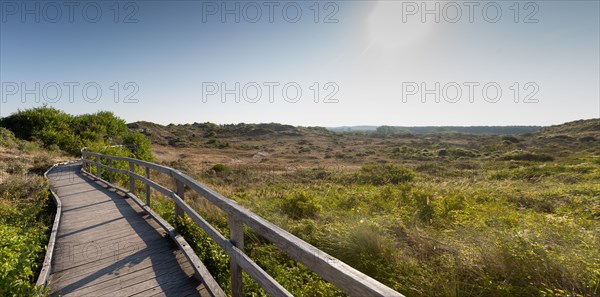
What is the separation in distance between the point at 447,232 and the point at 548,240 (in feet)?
5.40

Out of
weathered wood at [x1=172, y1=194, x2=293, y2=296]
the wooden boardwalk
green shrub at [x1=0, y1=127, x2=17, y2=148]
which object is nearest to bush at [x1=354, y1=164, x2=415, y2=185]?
the wooden boardwalk

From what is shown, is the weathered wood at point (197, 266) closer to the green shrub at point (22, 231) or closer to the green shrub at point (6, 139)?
the green shrub at point (22, 231)

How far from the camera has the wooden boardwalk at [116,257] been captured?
3.53m

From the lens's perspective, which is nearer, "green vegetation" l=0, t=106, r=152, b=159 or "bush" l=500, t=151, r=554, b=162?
"green vegetation" l=0, t=106, r=152, b=159

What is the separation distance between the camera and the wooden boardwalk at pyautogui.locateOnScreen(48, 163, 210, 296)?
353 cm

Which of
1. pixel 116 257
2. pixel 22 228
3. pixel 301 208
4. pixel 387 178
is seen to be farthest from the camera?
pixel 387 178

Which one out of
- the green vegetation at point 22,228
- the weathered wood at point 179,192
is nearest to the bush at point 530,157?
the weathered wood at point 179,192

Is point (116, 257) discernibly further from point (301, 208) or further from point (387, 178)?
point (387, 178)

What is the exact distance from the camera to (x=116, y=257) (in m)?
4.39

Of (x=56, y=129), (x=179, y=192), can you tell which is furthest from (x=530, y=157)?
(x=56, y=129)

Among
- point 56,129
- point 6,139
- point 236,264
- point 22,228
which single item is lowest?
point 22,228

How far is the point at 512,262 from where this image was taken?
11.7 feet

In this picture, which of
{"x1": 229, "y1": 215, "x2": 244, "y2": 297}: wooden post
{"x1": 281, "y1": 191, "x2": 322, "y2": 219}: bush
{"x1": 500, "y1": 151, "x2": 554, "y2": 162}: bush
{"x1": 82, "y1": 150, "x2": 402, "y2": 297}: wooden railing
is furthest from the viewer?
{"x1": 500, "y1": 151, "x2": 554, "y2": 162}: bush

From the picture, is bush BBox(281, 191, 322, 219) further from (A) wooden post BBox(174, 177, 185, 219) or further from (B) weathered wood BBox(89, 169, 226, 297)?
(B) weathered wood BBox(89, 169, 226, 297)
